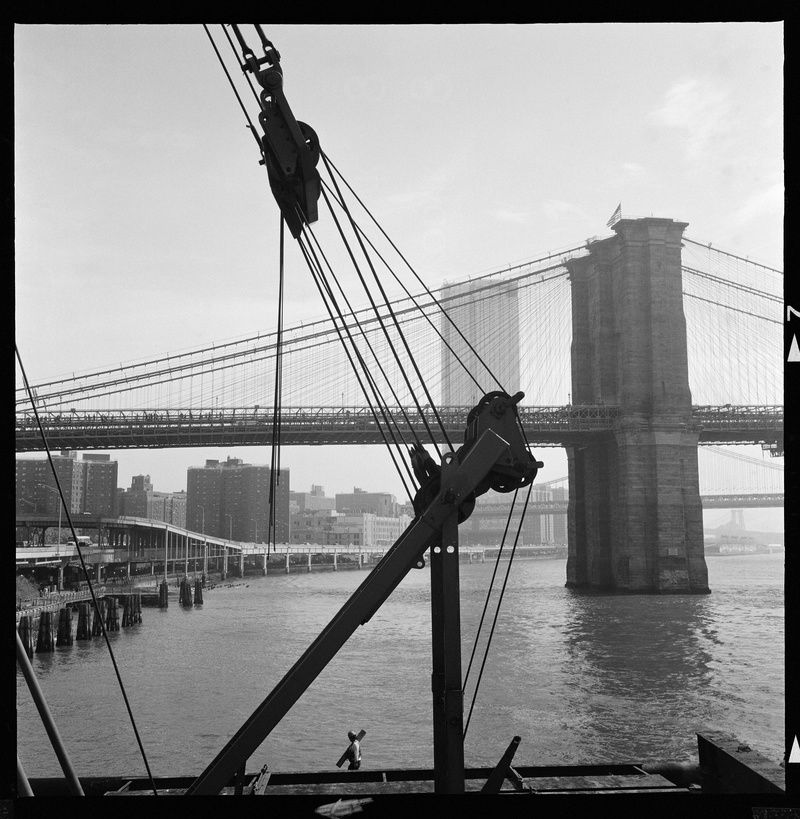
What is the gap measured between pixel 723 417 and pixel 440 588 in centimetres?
2627

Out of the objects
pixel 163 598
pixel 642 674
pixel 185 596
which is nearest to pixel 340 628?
pixel 642 674

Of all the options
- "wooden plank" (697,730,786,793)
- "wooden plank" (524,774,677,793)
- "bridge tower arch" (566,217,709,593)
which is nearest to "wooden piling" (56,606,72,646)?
"bridge tower arch" (566,217,709,593)

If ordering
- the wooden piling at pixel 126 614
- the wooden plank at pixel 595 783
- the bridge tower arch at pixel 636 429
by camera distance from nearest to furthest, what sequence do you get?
the wooden plank at pixel 595 783 → the wooden piling at pixel 126 614 → the bridge tower arch at pixel 636 429

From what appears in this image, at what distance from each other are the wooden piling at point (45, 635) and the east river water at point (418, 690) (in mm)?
366

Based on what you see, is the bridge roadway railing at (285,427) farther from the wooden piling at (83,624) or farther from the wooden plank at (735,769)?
the wooden plank at (735,769)

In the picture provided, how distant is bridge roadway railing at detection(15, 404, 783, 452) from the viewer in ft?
81.7

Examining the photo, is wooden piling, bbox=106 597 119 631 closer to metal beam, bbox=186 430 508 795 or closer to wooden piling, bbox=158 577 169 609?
wooden piling, bbox=158 577 169 609

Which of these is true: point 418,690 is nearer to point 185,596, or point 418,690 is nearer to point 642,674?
point 642,674

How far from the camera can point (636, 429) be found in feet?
89.8

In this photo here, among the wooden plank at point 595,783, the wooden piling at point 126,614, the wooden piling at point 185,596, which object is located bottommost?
the wooden piling at point 185,596

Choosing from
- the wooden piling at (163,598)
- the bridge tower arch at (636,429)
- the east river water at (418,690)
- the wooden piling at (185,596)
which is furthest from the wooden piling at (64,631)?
the bridge tower arch at (636,429)

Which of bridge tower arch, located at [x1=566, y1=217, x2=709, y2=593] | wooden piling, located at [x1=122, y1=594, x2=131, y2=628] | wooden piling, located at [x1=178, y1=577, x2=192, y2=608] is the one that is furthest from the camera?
wooden piling, located at [x1=178, y1=577, x2=192, y2=608]

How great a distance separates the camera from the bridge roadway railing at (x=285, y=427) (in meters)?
24.9

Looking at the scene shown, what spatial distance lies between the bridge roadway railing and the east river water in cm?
564
